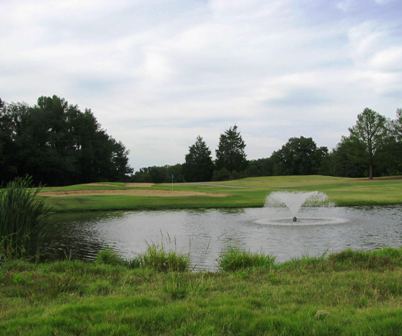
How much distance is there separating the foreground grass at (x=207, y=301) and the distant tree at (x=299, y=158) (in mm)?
98795

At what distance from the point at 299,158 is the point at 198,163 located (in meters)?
25.2

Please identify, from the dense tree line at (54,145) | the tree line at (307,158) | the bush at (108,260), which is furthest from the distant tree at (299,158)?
the bush at (108,260)

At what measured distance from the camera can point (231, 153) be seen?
102m

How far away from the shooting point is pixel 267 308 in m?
5.65

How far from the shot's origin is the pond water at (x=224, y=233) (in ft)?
48.3

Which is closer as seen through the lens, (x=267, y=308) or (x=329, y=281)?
(x=267, y=308)

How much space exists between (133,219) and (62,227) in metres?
4.03

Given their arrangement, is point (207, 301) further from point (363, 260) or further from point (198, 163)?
point (198, 163)

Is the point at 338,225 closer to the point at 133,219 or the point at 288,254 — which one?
the point at 288,254

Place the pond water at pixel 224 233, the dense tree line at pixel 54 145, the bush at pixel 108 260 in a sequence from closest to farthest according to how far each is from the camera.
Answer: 1. the bush at pixel 108 260
2. the pond water at pixel 224 233
3. the dense tree line at pixel 54 145

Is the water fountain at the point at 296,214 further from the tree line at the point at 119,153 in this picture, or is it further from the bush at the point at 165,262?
the tree line at the point at 119,153

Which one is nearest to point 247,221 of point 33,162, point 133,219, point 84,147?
point 133,219

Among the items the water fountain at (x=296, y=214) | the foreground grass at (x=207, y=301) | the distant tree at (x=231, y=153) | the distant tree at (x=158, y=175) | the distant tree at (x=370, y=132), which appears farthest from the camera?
the distant tree at (x=231, y=153)

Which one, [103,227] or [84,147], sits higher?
[84,147]
